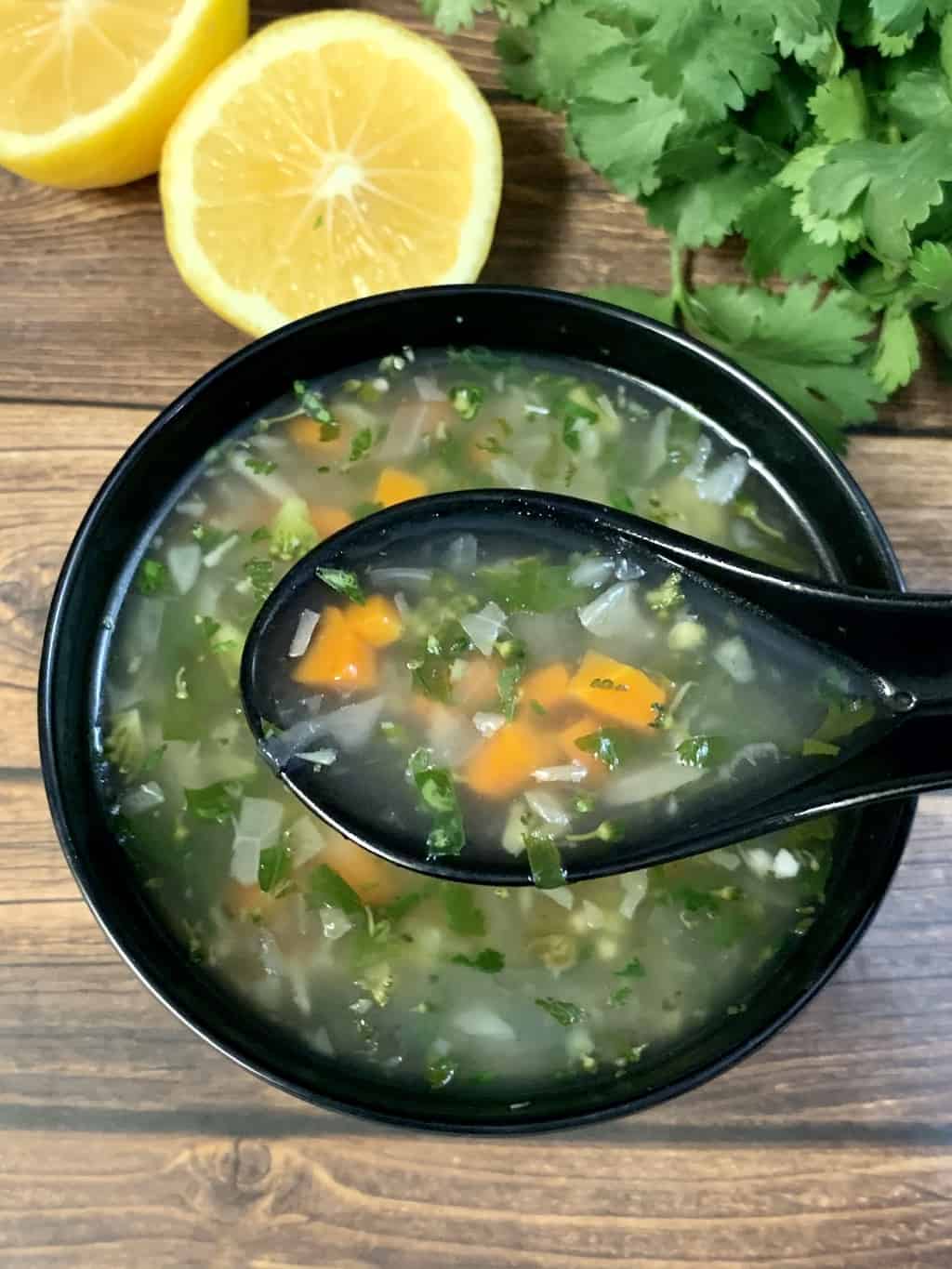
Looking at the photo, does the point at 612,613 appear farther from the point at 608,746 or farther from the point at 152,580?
the point at 152,580

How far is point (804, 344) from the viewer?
166cm

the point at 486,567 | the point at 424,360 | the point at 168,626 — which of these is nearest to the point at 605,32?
the point at 424,360

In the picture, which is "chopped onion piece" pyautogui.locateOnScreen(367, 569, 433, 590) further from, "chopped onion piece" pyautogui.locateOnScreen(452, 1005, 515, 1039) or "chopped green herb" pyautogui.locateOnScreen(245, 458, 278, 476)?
"chopped onion piece" pyautogui.locateOnScreen(452, 1005, 515, 1039)

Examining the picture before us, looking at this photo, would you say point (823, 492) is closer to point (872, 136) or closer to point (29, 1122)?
point (872, 136)

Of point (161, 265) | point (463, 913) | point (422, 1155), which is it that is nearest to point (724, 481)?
point (463, 913)

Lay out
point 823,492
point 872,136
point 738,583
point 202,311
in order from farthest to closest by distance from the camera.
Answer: point 202,311
point 872,136
point 823,492
point 738,583

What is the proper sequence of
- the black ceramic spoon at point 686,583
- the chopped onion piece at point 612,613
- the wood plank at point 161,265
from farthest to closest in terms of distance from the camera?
the wood plank at point 161,265 → the chopped onion piece at point 612,613 → the black ceramic spoon at point 686,583

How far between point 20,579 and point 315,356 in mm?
551

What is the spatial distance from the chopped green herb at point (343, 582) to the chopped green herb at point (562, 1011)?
0.55 m

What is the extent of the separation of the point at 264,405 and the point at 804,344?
76 centimetres

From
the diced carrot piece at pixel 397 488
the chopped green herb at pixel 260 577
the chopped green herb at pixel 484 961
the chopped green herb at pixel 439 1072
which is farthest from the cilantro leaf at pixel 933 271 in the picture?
the chopped green herb at pixel 439 1072

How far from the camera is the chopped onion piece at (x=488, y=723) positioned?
1.42m

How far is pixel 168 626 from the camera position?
5.03ft

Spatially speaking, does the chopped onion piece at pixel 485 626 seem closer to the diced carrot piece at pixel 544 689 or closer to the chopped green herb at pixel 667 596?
the diced carrot piece at pixel 544 689
